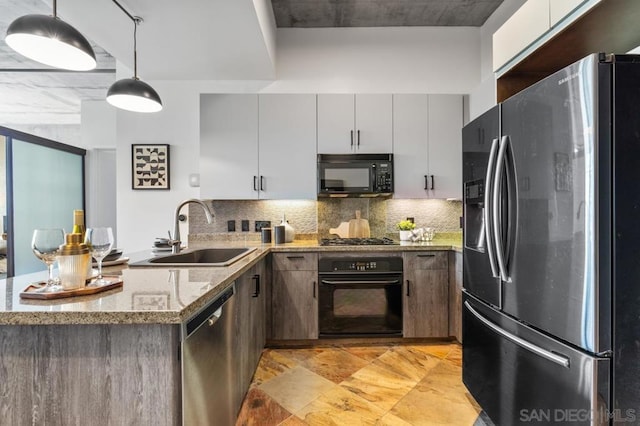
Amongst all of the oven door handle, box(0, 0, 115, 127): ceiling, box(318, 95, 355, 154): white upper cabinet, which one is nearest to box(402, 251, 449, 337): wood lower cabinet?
the oven door handle

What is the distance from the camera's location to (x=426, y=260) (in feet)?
8.39

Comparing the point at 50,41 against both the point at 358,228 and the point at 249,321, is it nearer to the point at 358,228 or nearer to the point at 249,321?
the point at 249,321

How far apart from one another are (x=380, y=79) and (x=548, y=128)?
217 cm

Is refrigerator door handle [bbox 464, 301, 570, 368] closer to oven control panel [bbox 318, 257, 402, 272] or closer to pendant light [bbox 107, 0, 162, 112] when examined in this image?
oven control panel [bbox 318, 257, 402, 272]

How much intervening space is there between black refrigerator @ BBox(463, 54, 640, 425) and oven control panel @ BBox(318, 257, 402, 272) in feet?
3.69

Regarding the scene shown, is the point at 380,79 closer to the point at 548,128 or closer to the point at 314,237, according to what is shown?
the point at 314,237

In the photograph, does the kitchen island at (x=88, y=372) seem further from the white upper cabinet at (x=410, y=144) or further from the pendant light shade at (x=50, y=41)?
the white upper cabinet at (x=410, y=144)

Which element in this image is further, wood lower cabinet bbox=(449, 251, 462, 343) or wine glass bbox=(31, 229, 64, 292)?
wood lower cabinet bbox=(449, 251, 462, 343)

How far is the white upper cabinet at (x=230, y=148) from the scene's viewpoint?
282cm

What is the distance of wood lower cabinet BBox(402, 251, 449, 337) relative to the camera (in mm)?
2543

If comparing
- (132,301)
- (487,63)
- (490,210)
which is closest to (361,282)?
(490,210)

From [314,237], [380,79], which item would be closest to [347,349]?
[314,237]

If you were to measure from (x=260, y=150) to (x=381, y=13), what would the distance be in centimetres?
171

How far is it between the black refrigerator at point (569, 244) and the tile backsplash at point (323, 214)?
173 cm
